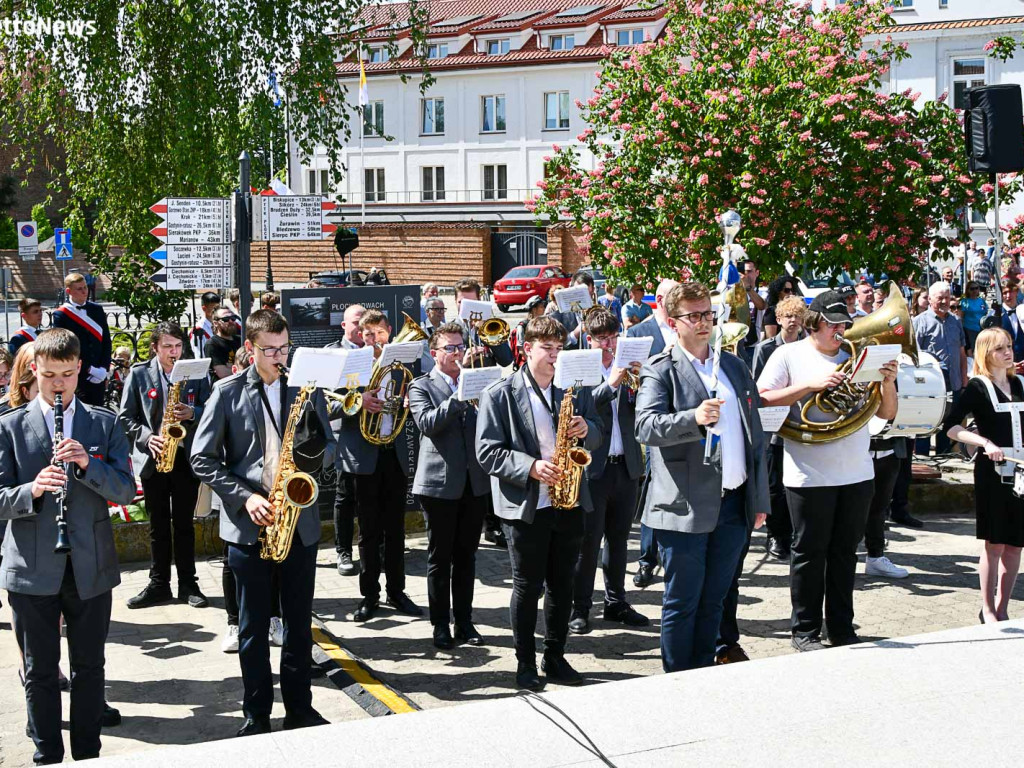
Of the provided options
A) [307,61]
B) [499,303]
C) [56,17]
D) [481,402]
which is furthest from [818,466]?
[499,303]

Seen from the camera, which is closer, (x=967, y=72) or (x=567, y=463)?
(x=567, y=463)

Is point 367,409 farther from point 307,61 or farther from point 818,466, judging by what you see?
point 307,61

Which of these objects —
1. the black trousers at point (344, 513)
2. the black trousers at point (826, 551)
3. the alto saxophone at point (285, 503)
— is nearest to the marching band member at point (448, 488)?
the black trousers at point (344, 513)

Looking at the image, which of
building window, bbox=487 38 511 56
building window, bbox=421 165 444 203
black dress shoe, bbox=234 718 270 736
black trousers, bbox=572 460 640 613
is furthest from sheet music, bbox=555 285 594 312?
building window, bbox=487 38 511 56

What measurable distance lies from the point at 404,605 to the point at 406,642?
628mm

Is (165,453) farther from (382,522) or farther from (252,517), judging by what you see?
(252,517)

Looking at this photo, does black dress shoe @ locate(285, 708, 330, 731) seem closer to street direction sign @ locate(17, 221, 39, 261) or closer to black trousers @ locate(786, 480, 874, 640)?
black trousers @ locate(786, 480, 874, 640)

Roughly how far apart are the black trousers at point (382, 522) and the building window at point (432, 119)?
49166mm

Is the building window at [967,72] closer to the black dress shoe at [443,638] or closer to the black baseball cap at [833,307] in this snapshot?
the black baseball cap at [833,307]

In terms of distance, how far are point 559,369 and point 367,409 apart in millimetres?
2043

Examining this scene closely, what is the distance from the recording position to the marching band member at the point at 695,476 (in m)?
5.95

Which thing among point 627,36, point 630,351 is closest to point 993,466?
point 630,351

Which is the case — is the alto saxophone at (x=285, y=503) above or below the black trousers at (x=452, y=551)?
above

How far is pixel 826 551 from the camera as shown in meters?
6.92
